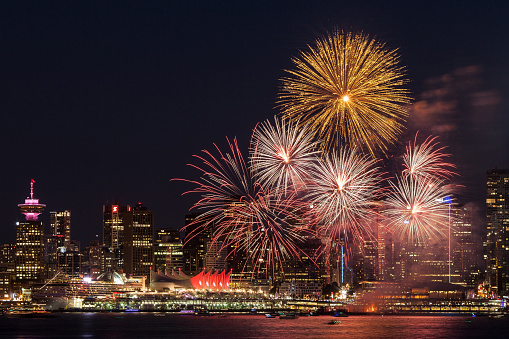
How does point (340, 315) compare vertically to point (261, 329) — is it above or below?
below

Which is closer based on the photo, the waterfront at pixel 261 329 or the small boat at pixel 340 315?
the waterfront at pixel 261 329

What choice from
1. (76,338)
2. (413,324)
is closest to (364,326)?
(413,324)

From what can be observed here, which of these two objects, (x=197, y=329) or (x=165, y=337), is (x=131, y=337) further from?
(x=197, y=329)

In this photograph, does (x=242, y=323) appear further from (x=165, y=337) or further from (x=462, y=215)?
(x=462, y=215)

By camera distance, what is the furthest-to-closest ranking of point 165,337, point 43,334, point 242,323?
point 242,323
point 43,334
point 165,337

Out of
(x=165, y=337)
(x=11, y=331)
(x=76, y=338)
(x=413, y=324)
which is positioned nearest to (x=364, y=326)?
(x=413, y=324)

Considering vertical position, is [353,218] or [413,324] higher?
[353,218]

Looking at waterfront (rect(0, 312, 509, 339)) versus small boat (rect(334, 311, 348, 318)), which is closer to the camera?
waterfront (rect(0, 312, 509, 339))

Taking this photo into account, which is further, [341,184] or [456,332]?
[456,332]

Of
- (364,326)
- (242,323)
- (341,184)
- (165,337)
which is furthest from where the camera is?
(242,323)

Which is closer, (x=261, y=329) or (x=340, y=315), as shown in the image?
(x=261, y=329)
